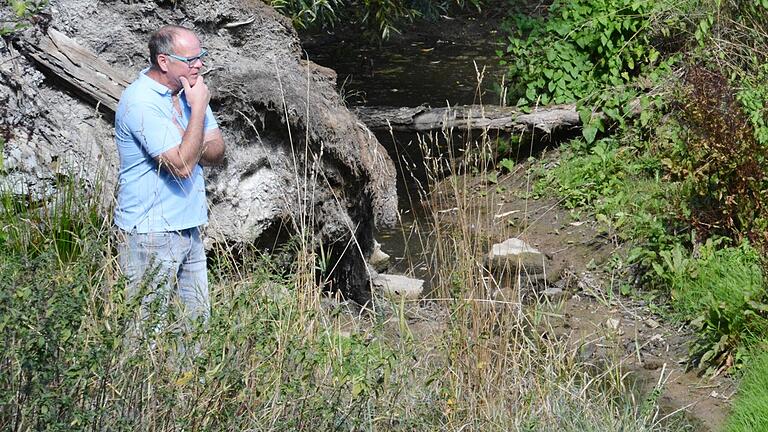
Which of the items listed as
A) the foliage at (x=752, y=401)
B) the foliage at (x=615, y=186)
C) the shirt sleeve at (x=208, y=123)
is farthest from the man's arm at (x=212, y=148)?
the foliage at (x=615, y=186)

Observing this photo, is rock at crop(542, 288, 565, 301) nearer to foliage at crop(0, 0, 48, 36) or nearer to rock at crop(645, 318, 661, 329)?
rock at crop(645, 318, 661, 329)

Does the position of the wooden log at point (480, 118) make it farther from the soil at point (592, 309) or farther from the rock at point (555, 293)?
the rock at point (555, 293)

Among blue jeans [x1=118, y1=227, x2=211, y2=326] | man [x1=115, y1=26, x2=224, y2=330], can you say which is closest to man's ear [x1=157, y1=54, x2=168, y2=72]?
man [x1=115, y1=26, x2=224, y2=330]

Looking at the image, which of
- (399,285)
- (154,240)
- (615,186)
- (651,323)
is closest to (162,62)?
(154,240)

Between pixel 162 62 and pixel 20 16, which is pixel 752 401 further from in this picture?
pixel 20 16

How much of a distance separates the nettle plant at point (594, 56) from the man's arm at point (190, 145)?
5579 mm

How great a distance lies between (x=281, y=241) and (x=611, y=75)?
179 inches

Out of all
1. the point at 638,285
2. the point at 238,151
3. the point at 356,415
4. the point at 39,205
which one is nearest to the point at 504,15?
the point at 638,285

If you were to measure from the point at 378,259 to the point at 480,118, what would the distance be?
2.40 m

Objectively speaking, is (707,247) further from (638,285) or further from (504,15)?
(504,15)

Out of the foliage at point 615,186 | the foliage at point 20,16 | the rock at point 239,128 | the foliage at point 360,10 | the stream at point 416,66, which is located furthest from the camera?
the stream at point 416,66

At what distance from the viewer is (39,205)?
20.0ft

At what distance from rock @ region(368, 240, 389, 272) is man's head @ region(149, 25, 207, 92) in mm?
3491

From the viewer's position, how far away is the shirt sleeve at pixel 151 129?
16.6 feet
